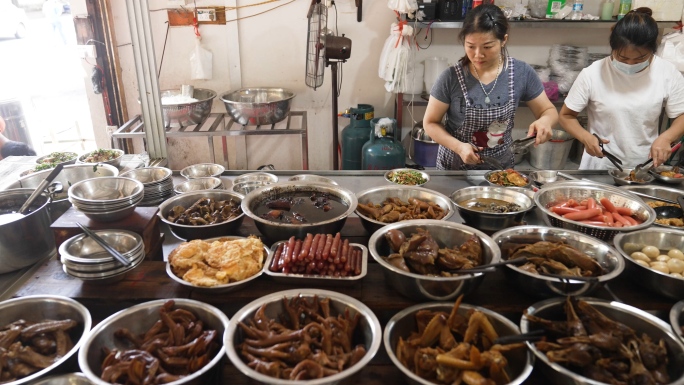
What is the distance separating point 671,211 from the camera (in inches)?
95.1

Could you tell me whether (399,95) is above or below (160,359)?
above

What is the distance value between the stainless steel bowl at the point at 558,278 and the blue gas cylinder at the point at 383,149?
300 cm

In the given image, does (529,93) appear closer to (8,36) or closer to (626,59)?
(626,59)

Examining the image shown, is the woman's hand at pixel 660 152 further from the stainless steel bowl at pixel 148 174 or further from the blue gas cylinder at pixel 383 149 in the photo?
the stainless steel bowl at pixel 148 174

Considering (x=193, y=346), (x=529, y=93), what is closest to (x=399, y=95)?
(x=529, y=93)

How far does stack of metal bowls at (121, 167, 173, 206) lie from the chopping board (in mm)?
415

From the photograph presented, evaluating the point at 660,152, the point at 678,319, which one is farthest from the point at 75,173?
the point at 660,152

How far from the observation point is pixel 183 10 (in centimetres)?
523

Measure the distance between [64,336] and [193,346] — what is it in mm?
479

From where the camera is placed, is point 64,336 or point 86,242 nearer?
point 64,336

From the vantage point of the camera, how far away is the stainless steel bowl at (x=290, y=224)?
1949 millimetres

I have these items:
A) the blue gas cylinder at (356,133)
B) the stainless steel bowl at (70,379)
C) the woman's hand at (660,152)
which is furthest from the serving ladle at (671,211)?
the blue gas cylinder at (356,133)

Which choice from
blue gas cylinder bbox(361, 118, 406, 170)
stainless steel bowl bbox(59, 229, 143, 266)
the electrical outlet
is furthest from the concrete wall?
stainless steel bowl bbox(59, 229, 143, 266)

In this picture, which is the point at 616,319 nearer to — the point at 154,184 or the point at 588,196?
the point at 588,196
